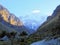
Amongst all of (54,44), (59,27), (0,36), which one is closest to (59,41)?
(54,44)

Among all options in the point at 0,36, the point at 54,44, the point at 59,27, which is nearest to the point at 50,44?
the point at 54,44

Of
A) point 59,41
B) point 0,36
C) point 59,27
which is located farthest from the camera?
point 0,36

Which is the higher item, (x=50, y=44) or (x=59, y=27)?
(x=59, y=27)

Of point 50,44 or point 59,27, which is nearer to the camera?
point 50,44

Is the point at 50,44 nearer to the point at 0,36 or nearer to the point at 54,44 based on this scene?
the point at 54,44

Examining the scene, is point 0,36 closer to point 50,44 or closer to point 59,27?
point 59,27

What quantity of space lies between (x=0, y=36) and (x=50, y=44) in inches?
2737

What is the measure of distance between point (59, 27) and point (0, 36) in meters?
50.6

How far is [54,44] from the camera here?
4081 centimetres

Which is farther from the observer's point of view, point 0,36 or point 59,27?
point 0,36

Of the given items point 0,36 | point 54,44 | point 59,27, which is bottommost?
point 54,44

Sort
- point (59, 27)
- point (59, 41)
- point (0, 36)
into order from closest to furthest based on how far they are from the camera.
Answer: point (59, 41) → point (59, 27) → point (0, 36)

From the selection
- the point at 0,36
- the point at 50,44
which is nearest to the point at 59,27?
the point at 50,44

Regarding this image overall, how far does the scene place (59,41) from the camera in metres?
40.5
